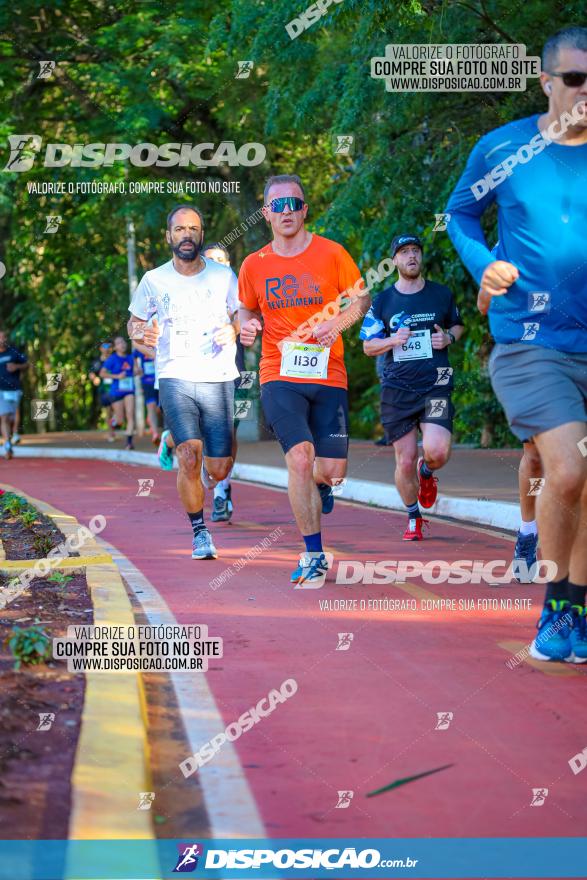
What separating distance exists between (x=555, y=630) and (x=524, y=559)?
2.69 metres

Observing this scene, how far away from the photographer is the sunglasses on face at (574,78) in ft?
20.1

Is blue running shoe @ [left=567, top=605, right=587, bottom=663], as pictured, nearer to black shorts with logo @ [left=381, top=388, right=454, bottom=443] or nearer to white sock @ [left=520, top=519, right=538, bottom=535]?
white sock @ [left=520, top=519, right=538, bottom=535]

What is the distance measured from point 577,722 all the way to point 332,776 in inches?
42.4

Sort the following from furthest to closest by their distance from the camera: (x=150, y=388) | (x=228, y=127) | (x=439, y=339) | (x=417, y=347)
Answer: (x=150, y=388) < (x=228, y=127) < (x=417, y=347) < (x=439, y=339)

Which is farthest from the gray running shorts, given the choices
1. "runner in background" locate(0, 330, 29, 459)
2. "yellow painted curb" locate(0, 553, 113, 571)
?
"runner in background" locate(0, 330, 29, 459)

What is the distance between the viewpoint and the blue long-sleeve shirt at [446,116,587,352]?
617 centimetres

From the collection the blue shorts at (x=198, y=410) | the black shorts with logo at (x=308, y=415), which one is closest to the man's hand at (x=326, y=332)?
the black shorts with logo at (x=308, y=415)

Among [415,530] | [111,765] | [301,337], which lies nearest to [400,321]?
[415,530]

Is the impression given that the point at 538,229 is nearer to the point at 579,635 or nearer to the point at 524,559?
the point at 579,635

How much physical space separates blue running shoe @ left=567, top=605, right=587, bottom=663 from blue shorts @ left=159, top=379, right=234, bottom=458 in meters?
4.16

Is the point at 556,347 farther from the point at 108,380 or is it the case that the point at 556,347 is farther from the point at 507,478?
the point at 108,380

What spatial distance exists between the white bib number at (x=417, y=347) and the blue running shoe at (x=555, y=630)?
509 cm

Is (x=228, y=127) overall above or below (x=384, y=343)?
above

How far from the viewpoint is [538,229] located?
20.4 feet
